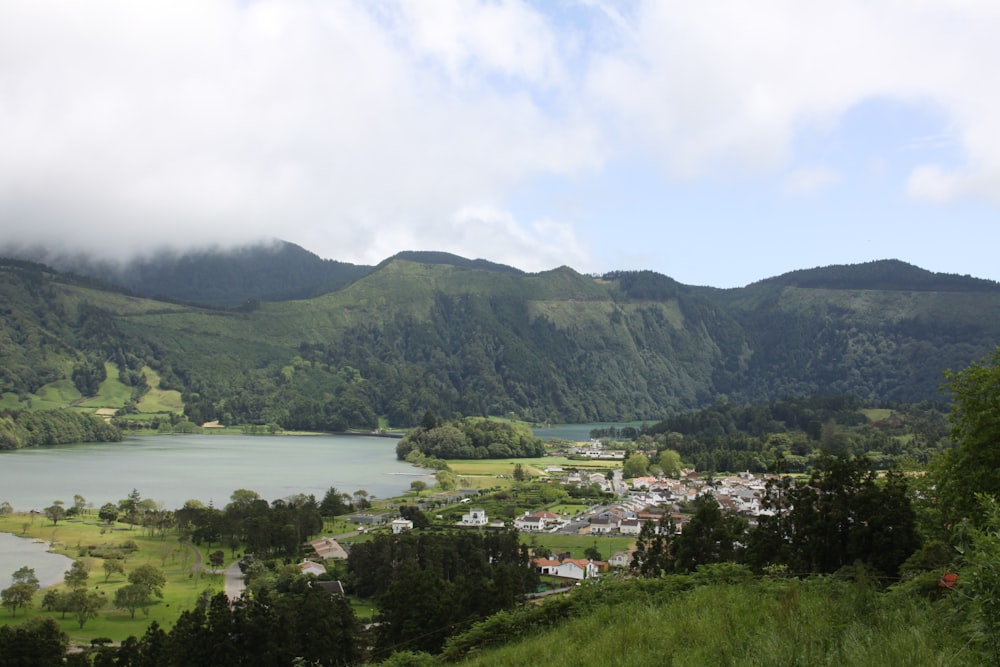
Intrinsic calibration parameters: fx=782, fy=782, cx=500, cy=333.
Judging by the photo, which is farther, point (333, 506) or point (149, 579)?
point (333, 506)

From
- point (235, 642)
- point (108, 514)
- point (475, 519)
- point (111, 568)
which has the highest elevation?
point (235, 642)

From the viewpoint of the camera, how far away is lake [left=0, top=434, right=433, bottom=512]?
6019cm

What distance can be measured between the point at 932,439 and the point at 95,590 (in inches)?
3162

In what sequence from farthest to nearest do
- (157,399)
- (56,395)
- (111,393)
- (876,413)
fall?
(157,399)
(111,393)
(56,395)
(876,413)

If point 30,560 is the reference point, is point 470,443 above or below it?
above

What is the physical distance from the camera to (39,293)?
17925 centimetres

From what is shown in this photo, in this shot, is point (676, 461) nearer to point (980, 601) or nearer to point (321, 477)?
point (321, 477)

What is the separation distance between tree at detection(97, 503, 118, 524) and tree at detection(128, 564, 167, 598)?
19.4 m

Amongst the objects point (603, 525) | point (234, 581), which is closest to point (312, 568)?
point (234, 581)

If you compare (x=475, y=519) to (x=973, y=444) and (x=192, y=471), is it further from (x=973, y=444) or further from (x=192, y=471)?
(x=973, y=444)

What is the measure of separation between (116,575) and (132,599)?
661 centimetres

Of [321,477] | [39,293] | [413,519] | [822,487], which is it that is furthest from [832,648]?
[39,293]

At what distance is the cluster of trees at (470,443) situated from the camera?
101500mm

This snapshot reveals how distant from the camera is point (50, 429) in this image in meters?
110
